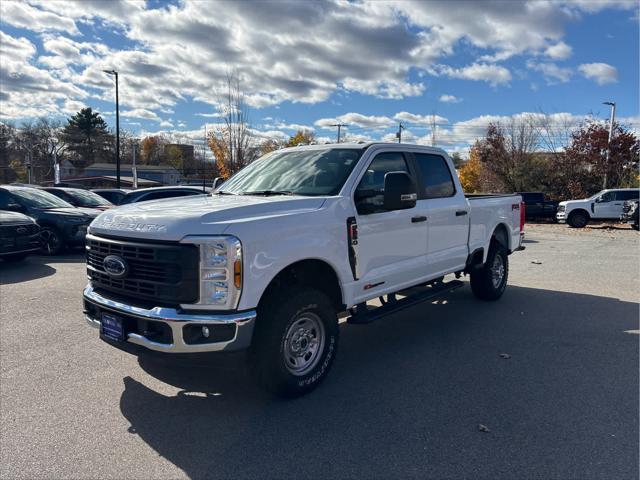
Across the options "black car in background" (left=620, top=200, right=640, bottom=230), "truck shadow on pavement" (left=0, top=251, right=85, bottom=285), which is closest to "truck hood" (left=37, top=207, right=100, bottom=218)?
"truck shadow on pavement" (left=0, top=251, right=85, bottom=285)

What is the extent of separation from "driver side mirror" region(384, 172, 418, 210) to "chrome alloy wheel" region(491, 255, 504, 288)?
3273 mm

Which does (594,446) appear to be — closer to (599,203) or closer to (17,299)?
(17,299)

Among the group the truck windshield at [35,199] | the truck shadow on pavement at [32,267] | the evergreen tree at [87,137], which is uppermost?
the evergreen tree at [87,137]

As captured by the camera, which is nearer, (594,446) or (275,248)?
(594,446)

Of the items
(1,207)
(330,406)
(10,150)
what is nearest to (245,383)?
(330,406)

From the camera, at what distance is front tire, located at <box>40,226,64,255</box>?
11.1 metres

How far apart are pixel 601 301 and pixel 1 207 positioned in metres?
12.4

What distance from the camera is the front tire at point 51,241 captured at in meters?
11.1

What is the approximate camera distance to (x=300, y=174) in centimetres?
475

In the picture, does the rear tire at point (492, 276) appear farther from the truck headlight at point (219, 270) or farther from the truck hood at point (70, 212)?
the truck hood at point (70, 212)

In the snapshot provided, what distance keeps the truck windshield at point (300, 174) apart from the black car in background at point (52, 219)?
738 centimetres

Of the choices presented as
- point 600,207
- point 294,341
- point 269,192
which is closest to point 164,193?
point 269,192

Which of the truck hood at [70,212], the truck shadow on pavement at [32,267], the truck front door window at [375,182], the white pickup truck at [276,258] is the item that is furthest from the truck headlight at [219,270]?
the truck hood at [70,212]

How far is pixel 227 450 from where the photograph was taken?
312 centimetres
